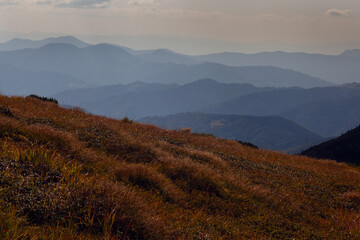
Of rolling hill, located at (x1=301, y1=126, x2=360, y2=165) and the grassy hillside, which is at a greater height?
the grassy hillside

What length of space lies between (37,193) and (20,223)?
2.97ft

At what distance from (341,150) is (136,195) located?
61.2 metres

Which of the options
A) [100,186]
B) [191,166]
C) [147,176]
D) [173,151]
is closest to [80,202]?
[100,186]

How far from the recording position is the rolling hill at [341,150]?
54.5 m

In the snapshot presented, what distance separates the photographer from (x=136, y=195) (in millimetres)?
6738

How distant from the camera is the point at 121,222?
5.15 meters

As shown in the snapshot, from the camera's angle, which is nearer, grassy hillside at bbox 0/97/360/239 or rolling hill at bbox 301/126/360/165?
grassy hillside at bbox 0/97/360/239

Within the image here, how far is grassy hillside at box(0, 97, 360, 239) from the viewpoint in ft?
16.1

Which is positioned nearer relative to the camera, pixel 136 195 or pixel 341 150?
pixel 136 195

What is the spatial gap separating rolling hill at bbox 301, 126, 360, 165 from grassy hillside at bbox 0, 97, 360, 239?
44857mm

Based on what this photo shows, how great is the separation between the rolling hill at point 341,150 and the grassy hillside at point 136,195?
44.9 m

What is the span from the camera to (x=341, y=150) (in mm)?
58156

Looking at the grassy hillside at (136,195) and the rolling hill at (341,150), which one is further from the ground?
the grassy hillside at (136,195)

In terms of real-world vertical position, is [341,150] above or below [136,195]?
below
